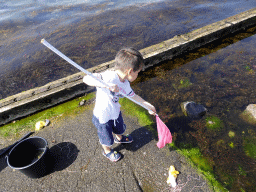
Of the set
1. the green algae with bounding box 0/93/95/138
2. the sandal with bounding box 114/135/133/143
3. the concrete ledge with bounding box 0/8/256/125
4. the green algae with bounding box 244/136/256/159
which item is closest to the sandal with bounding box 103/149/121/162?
the sandal with bounding box 114/135/133/143

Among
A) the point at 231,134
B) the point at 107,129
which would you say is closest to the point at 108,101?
the point at 107,129

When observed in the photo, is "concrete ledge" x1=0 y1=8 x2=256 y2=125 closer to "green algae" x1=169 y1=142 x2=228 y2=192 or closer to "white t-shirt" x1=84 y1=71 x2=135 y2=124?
"white t-shirt" x1=84 y1=71 x2=135 y2=124

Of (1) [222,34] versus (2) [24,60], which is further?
(2) [24,60]

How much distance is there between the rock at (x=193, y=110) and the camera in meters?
3.50

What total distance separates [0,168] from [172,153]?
3.43m

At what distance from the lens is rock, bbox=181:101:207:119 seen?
138 inches

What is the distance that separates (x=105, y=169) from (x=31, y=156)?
1.47 metres

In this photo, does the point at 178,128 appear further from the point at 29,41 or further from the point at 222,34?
the point at 29,41

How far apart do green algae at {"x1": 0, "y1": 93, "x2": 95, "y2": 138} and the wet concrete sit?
650 mm

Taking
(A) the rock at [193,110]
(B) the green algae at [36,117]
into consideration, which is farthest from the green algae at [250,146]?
(B) the green algae at [36,117]

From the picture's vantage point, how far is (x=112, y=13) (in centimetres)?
1055

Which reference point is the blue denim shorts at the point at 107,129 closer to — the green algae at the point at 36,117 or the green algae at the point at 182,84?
the green algae at the point at 36,117

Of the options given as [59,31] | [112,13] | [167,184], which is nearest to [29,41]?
[59,31]

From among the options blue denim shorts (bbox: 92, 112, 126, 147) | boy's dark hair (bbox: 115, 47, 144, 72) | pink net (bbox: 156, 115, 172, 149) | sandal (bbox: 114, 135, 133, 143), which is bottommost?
sandal (bbox: 114, 135, 133, 143)
